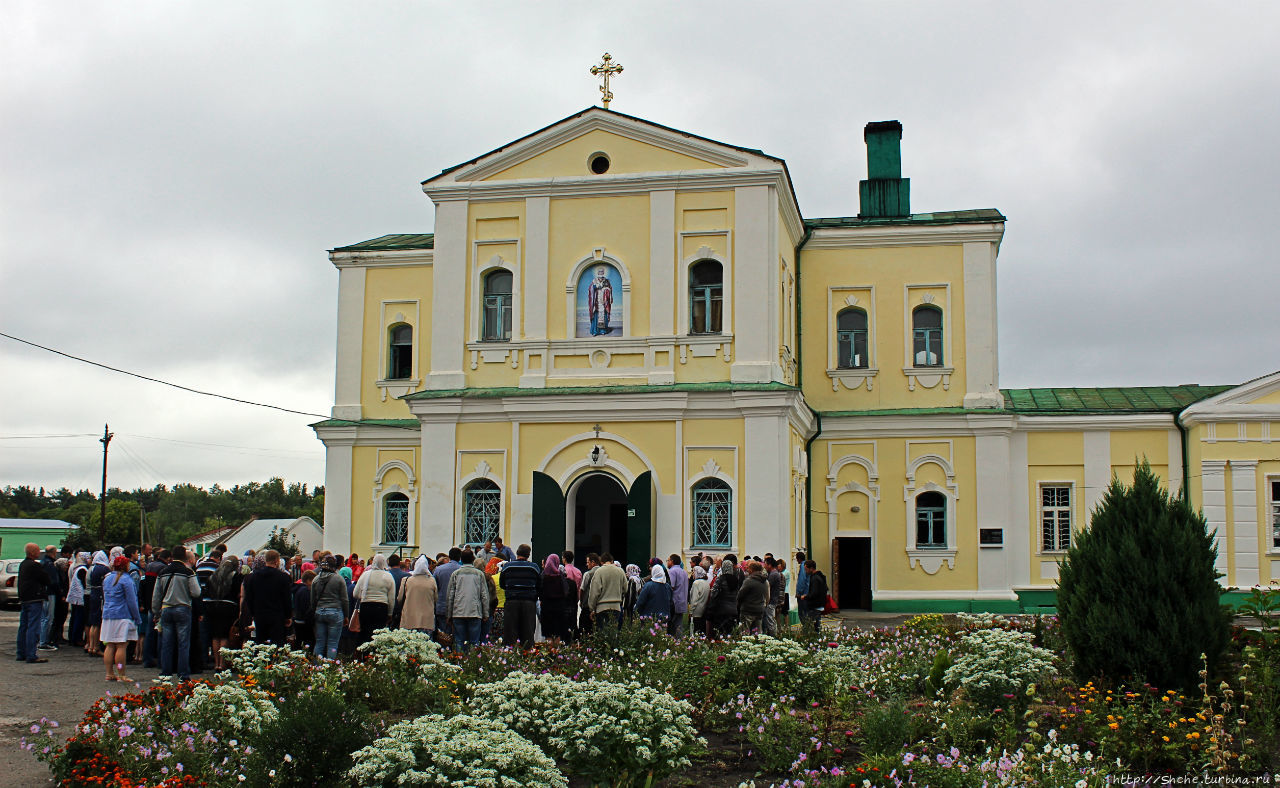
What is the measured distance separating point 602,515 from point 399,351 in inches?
241

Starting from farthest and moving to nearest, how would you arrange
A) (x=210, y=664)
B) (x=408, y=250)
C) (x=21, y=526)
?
(x=21, y=526), (x=408, y=250), (x=210, y=664)

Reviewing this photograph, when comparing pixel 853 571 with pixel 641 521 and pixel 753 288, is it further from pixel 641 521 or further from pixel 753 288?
pixel 753 288

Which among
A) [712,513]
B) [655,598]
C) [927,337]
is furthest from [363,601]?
[927,337]

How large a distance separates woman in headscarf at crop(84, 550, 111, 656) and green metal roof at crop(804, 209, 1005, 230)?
1571cm

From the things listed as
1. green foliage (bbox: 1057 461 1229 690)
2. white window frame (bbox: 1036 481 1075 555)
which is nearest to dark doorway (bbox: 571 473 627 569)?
white window frame (bbox: 1036 481 1075 555)

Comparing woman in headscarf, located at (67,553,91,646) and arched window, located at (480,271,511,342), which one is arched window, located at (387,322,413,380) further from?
woman in headscarf, located at (67,553,91,646)

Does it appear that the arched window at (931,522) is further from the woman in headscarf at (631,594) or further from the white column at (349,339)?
the white column at (349,339)

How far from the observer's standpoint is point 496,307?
71.6 feet


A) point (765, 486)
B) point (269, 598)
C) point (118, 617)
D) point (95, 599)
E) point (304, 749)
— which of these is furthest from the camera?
point (765, 486)

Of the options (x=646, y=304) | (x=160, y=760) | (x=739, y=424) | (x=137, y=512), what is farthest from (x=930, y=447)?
(x=137, y=512)

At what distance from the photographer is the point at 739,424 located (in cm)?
2019

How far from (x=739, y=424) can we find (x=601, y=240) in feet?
14.5

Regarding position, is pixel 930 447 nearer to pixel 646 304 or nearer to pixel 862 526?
pixel 862 526

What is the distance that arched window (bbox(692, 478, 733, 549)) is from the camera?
2006 centimetres
